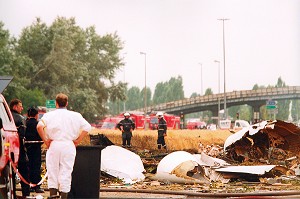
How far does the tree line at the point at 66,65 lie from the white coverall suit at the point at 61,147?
69143mm

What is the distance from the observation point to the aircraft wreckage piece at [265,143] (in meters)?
27.3

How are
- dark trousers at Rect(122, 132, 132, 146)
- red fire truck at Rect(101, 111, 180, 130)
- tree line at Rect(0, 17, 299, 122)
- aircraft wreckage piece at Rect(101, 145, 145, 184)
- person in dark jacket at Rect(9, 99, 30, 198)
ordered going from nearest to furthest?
1. person in dark jacket at Rect(9, 99, 30, 198)
2. aircraft wreckage piece at Rect(101, 145, 145, 184)
3. dark trousers at Rect(122, 132, 132, 146)
4. red fire truck at Rect(101, 111, 180, 130)
5. tree line at Rect(0, 17, 299, 122)

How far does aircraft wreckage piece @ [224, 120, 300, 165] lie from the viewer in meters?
27.3

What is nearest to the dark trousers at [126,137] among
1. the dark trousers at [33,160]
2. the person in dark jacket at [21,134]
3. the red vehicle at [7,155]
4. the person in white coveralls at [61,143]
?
the dark trousers at [33,160]

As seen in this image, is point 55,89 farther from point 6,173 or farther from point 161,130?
point 6,173

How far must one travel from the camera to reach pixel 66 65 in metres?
97.2

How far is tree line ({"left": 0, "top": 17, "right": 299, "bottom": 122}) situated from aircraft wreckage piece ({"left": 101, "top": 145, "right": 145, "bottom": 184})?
197 ft

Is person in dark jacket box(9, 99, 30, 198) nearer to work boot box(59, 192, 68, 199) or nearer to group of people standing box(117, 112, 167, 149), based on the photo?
work boot box(59, 192, 68, 199)

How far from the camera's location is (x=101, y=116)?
105 m

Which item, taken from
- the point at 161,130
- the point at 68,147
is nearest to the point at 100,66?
the point at 161,130

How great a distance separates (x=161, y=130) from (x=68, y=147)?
26967mm

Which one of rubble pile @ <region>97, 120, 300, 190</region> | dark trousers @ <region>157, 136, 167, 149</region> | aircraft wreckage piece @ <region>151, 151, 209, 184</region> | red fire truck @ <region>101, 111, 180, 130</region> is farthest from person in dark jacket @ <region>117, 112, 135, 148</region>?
red fire truck @ <region>101, 111, 180, 130</region>

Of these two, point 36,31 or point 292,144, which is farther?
point 36,31

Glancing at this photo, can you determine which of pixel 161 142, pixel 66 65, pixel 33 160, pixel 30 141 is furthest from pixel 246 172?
pixel 66 65
